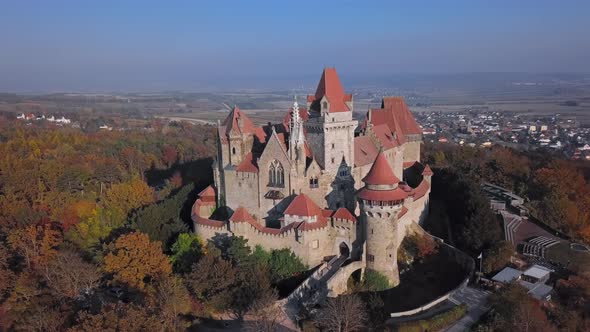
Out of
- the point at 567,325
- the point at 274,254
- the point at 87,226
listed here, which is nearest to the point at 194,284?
the point at 274,254

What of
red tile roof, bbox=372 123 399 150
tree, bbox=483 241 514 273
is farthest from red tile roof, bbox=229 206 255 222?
tree, bbox=483 241 514 273

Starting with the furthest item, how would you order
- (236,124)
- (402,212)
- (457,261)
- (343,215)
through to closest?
(236,124)
(402,212)
(457,261)
(343,215)

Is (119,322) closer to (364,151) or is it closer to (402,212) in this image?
(402,212)

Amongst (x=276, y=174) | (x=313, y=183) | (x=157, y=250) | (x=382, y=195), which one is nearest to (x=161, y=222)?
(x=157, y=250)

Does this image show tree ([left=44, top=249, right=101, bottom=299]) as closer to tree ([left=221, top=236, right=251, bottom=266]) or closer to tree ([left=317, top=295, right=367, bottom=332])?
tree ([left=221, top=236, right=251, bottom=266])

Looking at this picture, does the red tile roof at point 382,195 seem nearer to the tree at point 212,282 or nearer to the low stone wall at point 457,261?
the low stone wall at point 457,261

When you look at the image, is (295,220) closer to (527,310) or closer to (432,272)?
(432,272)
